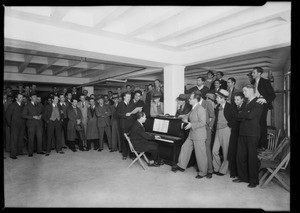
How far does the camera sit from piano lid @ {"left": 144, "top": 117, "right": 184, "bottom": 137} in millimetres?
4934

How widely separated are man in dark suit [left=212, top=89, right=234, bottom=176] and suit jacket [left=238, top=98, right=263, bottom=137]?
483 millimetres

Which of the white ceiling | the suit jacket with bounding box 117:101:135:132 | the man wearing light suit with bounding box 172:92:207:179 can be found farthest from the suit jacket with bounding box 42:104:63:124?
the man wearing light suit with bounding box 172:92:207:179

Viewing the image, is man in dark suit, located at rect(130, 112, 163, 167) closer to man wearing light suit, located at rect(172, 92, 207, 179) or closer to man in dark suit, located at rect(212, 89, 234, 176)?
man wearing light suit, located at rect(172, 92, 207, 179)

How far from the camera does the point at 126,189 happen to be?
3711 millimetres

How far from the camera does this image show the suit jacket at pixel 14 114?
5.99 m

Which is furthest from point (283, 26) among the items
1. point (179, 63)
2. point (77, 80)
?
point (77, 80)

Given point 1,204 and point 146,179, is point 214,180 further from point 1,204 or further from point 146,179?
point 1,204

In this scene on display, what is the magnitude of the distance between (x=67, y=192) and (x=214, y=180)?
282cm

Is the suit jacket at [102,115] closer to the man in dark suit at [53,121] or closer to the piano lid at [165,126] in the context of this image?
the man in dark suit at [53,121]

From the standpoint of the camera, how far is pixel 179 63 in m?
6.12

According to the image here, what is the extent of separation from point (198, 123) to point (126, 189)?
189cm

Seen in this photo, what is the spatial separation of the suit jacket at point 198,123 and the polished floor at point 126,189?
88 cm

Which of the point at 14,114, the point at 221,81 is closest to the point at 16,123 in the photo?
the point at 14,114

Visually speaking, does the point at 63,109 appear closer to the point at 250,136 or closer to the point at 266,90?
the point at 250,136
